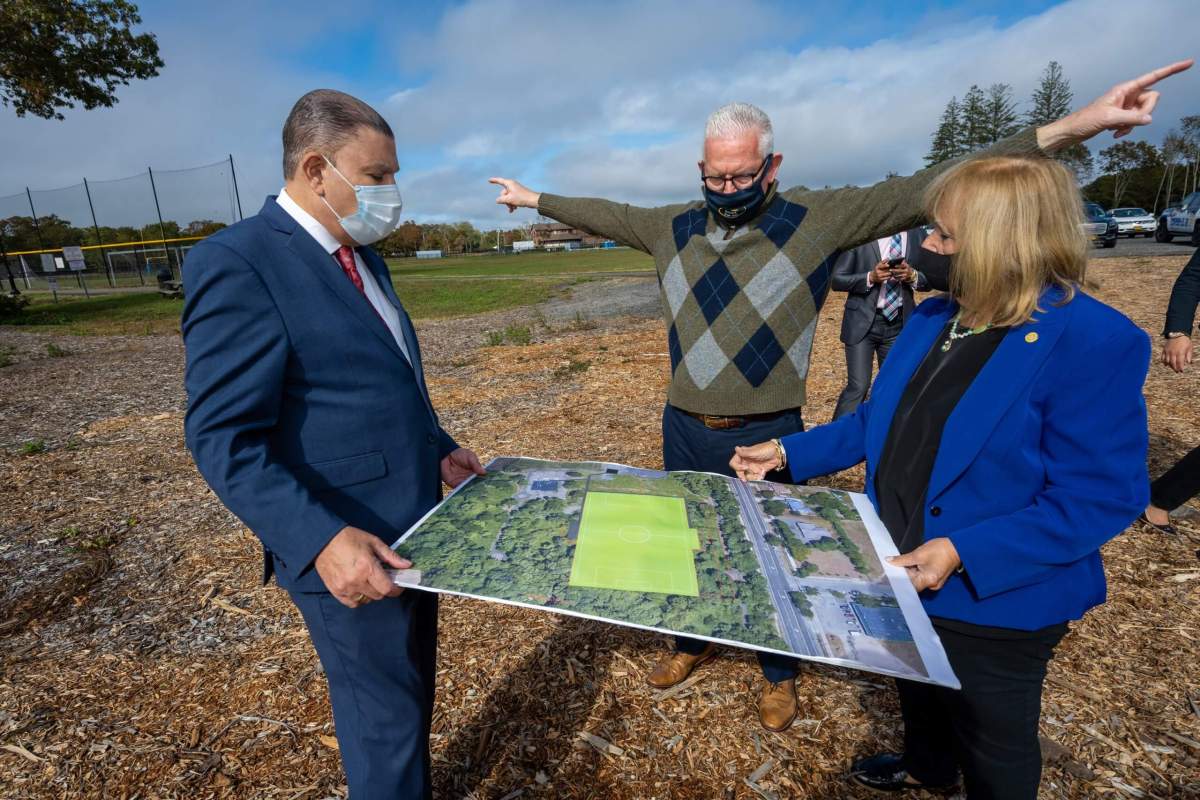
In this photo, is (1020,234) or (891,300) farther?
(891,300)

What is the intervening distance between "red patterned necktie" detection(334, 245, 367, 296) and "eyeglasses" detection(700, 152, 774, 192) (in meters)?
1.47

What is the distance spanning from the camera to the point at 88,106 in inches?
722

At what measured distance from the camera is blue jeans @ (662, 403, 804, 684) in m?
2.70

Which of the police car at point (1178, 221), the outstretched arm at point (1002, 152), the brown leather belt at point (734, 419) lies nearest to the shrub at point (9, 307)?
the brown leather belt at point (734, 419)

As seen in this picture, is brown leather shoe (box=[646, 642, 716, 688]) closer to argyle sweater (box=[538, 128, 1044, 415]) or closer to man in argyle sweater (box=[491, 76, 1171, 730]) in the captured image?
man in argyle sweater (box=[491, 76, 1171, 730])

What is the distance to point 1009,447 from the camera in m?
1.49

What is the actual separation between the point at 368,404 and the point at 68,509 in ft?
17.3

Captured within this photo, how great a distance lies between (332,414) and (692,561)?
100cm

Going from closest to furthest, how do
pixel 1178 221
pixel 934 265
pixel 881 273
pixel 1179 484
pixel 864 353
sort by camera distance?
pixel 934 265, pixel 1179 484, pixel 881 273, pixel 864 353, pixel 1178 221

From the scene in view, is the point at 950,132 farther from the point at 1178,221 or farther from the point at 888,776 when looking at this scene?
the point at 888,776

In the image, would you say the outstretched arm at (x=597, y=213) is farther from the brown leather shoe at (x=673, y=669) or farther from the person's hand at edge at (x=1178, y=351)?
the person's hand at edge at (x=1178, y=351)

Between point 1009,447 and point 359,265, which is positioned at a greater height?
point 359,265

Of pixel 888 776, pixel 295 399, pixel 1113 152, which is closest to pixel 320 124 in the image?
pixel 295 399

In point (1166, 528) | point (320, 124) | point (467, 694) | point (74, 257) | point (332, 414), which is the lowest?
point (467, 694)
